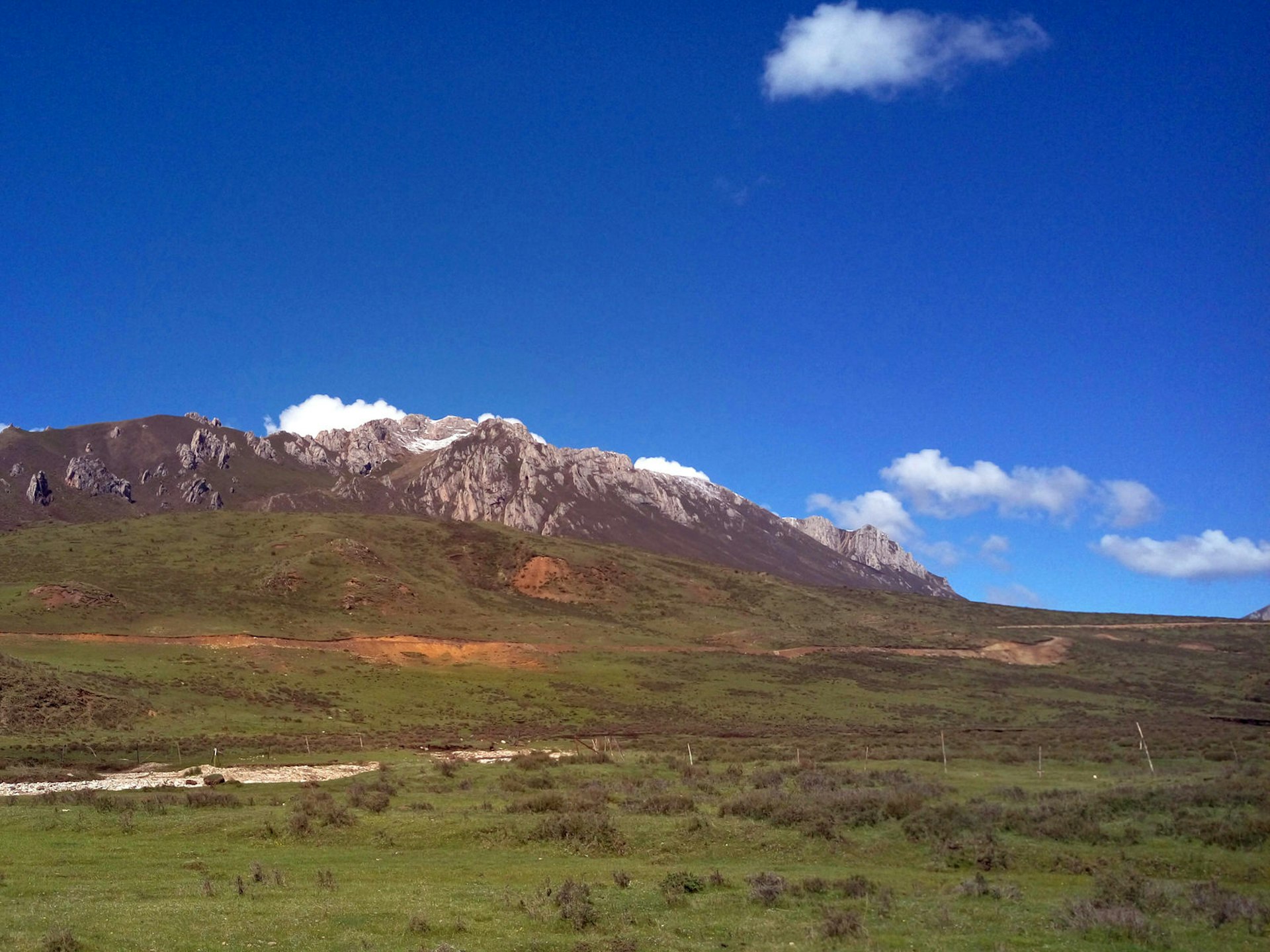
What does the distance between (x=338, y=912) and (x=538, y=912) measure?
374 centimetres

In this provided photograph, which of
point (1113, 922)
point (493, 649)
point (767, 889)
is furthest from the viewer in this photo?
point (493, 649)

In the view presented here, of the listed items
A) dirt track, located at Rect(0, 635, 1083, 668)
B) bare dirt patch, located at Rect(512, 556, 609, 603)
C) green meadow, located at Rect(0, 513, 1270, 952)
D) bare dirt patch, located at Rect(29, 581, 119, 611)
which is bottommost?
green meadow, located at Rect(0, 513, 1270, 952)

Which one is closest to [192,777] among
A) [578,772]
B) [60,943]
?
[578,772]

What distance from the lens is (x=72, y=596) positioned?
306 feet

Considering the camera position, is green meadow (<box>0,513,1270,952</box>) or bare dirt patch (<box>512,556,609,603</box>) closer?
green meadow (<box>0,513,1270,952</box>)

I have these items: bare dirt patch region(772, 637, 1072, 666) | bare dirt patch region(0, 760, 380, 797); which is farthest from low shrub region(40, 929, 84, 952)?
bare dirt patch region(772, 637, 1072, 666)

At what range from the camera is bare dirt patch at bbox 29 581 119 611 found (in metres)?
91.1

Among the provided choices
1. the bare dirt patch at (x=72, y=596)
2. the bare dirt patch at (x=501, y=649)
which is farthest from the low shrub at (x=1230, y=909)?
the bare dirt patch at (x=72, y=596)

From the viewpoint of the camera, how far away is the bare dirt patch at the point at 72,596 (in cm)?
9112

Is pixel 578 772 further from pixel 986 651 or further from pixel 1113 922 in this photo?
pixel 986 651

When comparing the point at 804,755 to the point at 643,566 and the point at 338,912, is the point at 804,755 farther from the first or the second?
the point at 643,566

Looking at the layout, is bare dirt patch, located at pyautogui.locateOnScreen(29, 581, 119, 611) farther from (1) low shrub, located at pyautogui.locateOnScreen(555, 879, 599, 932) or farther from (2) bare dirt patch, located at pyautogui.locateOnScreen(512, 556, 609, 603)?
(1) low shrub, located at pyautogui.locateOnScreen(555, 879, 599, 932)

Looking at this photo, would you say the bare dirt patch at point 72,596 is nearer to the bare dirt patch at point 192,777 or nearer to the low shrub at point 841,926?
the bare dirt patch at point 192,777

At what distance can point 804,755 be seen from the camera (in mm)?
48375
